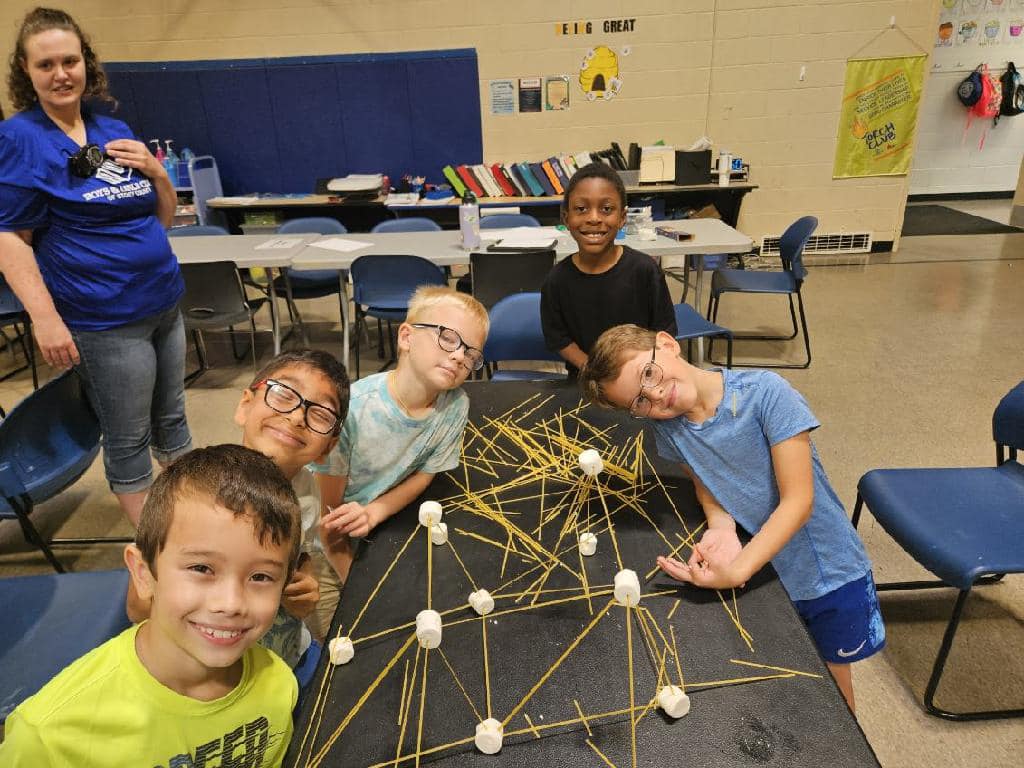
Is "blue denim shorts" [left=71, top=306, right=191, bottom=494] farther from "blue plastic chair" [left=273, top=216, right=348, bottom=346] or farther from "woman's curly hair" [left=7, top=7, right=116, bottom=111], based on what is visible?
"blue plastic chair" [left=273, top=216, right=348, bottom=346]

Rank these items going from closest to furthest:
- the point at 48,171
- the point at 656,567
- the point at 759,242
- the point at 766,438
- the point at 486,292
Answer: the point at 656,567, the point at 766,438, the point at 48,171, the point at 486,292, the point at 759,242

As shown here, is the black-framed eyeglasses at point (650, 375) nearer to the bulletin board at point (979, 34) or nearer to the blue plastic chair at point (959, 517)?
the blue plastic chair at point (959, 517)

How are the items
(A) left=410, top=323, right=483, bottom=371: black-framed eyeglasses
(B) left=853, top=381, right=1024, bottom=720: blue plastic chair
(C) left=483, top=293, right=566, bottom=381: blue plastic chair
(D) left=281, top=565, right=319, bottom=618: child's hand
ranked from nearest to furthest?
(D) left=281, top=565, right=319, bottom=618: child's hand, (A) left=410, top=323, right=483, bottom=371: black-framed eyeglasses, (B) left=853, top=381, right=1024, bottom=720: blue plastic chair, (C) left=483, top=293, right=566, bottom=381: blue plastic chair

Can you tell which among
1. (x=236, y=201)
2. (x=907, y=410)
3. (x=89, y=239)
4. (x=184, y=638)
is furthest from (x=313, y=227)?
(x=184, y=638)

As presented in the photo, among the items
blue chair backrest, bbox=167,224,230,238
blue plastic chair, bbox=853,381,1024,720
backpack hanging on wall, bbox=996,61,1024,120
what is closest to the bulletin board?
backpack hanging on wall, bbox=996,61,1024,120

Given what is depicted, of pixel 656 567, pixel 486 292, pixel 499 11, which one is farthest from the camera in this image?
pixel 499 11

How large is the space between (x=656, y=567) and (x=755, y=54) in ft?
21.0

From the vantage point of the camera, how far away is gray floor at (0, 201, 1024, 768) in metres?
1.85

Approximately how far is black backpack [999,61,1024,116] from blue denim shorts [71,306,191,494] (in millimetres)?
10009

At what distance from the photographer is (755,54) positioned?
6.05 meters

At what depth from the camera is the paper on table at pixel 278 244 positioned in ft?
13.9

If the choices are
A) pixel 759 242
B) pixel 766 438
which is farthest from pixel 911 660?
pixel 759 242

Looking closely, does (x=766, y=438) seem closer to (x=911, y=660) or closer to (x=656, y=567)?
(x=656, y=567)

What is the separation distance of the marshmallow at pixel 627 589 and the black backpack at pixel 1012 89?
32.8ft
